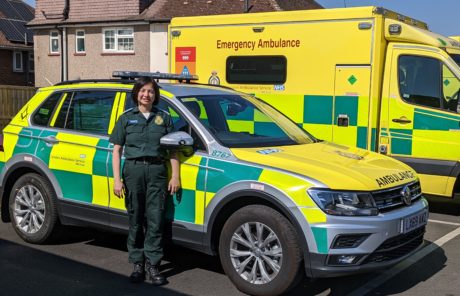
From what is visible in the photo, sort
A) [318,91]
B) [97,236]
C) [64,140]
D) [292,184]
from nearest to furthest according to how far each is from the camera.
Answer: [292,184], [64,140], [97,236], [318,91]

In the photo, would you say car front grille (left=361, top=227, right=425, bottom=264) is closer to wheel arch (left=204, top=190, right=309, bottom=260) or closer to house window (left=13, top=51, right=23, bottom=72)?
wheel arch (left=204, top=190, right=309, bottom=260)

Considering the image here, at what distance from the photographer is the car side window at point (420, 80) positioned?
7.26m

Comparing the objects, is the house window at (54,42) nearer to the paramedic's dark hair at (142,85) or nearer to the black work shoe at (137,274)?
the paramedic's dark hair at (142,85)

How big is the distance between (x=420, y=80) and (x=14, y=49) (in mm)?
30815

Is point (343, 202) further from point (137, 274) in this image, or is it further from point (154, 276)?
point (137, 274)

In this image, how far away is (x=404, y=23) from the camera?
754 cm

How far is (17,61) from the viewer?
3441 centimetres

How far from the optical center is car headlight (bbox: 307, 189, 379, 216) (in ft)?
12.9

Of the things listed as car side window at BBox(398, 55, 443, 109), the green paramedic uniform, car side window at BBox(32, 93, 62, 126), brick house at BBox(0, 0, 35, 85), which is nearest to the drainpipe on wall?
brick house at BBox(0, 0, 35, 85)

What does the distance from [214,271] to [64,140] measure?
1.86 metres

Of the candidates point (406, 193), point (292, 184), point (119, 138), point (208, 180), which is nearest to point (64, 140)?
point (119, 138)

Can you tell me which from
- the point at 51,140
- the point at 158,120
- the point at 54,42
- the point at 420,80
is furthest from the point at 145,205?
the point at 54,42

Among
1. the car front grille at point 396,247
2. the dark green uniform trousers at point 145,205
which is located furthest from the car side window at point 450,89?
the dark green uniform trousers at point 145,205

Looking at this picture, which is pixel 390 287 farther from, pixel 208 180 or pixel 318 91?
pixel 318 91
